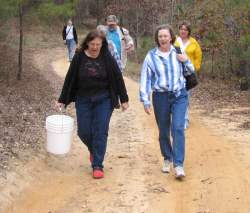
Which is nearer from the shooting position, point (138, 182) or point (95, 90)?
point (95, 90)

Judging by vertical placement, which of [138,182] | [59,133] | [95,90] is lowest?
[138,182]

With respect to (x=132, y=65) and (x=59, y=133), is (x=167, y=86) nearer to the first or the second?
(x=59, y=133)

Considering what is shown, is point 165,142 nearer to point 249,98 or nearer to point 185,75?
point 185,75

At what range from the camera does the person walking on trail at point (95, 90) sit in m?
6.85

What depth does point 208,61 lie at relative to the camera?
21.4m

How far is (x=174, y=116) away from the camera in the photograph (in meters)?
6.99

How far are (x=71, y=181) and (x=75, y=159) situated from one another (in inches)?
40.2

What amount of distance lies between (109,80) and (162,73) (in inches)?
25.3

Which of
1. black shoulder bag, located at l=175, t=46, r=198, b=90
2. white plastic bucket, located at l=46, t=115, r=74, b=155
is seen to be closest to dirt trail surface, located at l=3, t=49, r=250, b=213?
white plastic bucket, located at l=46, t=115, r=74, b=155

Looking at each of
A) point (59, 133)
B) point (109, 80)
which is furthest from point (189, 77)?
point (59, 133)

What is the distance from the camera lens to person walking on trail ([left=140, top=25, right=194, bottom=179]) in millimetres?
6848

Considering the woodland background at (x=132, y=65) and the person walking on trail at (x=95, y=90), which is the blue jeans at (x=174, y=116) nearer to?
the person walking on trail at (x=95, y=90)

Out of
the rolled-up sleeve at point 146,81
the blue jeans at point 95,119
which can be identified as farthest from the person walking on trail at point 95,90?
the rolled-up sleeve at point 146,81

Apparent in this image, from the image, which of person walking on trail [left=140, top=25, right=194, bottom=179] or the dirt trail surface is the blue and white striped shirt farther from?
the dirt trail surface
